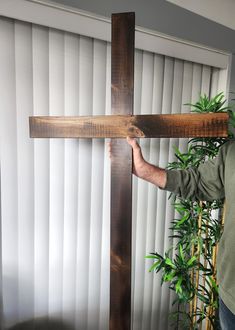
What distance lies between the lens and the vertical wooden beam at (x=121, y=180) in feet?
2.24

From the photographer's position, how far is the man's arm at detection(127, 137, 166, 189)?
729mm

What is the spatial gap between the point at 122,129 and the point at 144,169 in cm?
17

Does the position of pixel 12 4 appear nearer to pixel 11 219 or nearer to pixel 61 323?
pixel 11 219

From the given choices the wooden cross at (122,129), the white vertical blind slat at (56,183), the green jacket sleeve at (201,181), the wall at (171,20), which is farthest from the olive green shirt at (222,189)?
the wall at (171,20)

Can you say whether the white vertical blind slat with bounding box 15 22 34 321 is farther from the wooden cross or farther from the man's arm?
the man's arm

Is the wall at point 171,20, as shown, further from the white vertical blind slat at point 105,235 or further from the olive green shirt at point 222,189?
the olive green shirt at point 222,189

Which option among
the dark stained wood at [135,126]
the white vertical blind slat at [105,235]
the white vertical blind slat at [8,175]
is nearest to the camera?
the dark stained wood at [135,126]

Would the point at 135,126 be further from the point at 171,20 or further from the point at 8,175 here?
the point at 171,20

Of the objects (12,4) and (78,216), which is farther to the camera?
(78,216)

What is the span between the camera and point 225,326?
2.92ft

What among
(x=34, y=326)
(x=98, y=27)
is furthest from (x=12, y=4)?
(x=34, y=326)

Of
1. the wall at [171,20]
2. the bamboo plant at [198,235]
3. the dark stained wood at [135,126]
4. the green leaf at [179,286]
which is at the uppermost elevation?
the wall at [171,20]

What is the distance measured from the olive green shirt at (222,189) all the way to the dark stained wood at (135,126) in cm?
23

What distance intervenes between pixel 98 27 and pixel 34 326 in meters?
1.44
